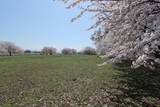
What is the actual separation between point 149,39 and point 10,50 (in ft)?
262

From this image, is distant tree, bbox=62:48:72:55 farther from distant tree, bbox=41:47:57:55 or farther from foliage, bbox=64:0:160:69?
foliage, bbox=64:0:160:69

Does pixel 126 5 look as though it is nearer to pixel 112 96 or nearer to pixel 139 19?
pixel 139 19

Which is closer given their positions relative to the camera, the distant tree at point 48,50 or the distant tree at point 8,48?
the distant tree at point 8,48

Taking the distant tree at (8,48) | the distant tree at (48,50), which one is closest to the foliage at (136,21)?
the distant tree at (8,48)

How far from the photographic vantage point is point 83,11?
266 cm

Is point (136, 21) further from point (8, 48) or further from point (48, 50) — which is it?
point (48, 50)

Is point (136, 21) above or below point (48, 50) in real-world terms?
below

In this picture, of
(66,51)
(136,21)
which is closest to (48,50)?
(66,51)

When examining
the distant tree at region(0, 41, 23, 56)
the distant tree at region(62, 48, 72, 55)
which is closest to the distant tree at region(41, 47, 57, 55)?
the distant tree at region(62, 48, 72, 55)

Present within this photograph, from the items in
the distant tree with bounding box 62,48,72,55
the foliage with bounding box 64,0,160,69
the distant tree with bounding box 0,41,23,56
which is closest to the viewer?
the foliage with bounding box 64,0,160,69

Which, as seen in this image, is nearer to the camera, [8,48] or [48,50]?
[8,48]

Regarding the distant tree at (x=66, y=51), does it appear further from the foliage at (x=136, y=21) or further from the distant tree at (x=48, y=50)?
the foliage at (x=136, y=21)

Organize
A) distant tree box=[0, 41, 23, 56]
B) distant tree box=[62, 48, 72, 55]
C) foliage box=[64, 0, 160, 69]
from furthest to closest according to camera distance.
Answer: distant tree box=[62, 48, 72, 55], distant tree box=[0, 41, 23, 56], foliage box=[64, 0, 160, 69]

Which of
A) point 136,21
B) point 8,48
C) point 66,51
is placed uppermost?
point 8,48
